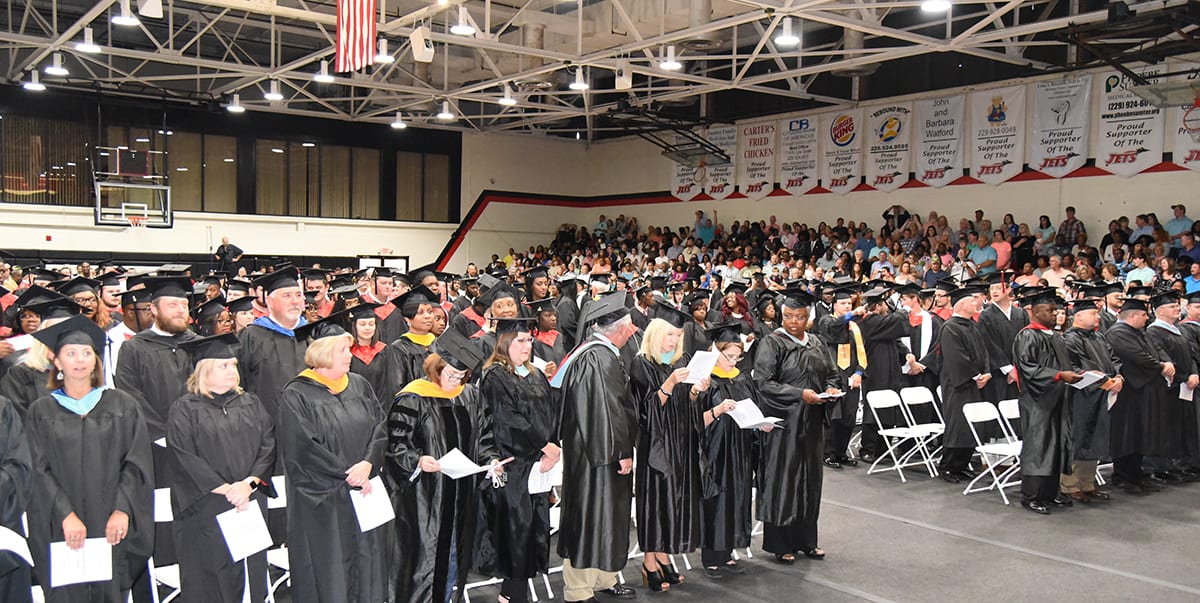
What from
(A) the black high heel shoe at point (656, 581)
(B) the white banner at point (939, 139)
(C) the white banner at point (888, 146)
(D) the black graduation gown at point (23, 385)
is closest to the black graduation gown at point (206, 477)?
(D) the black graduation gown at point (23, 385)

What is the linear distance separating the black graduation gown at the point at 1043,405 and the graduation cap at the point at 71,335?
23.9ft

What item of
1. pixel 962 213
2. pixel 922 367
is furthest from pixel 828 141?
pixel 922 367

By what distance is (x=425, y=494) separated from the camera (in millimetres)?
5039

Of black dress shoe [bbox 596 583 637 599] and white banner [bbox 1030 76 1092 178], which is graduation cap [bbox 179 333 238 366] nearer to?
black dress shoe [bbox 596 583 637 599]

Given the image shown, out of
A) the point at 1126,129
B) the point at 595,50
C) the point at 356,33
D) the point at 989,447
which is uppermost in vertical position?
the point at 595,50

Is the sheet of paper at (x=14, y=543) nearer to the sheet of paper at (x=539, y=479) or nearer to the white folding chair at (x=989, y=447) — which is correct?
the sheet of paper at (x=539, y=479)

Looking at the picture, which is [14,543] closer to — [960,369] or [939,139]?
[960,369]

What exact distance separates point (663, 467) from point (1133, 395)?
19.2 feet

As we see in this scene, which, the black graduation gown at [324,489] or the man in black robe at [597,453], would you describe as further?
the man in black robe at [597,453]

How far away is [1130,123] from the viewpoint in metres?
17.6

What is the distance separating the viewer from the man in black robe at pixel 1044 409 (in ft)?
27.1

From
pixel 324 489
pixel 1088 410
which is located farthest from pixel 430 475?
pixel 1088 410

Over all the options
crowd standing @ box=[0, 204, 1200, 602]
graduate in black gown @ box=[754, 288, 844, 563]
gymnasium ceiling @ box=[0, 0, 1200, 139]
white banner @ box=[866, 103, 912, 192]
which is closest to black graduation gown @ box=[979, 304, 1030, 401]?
crowd standing @ box=[0, 204, 1200, 602]

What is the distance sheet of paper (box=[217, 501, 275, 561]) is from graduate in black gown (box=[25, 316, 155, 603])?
48 centimetres
